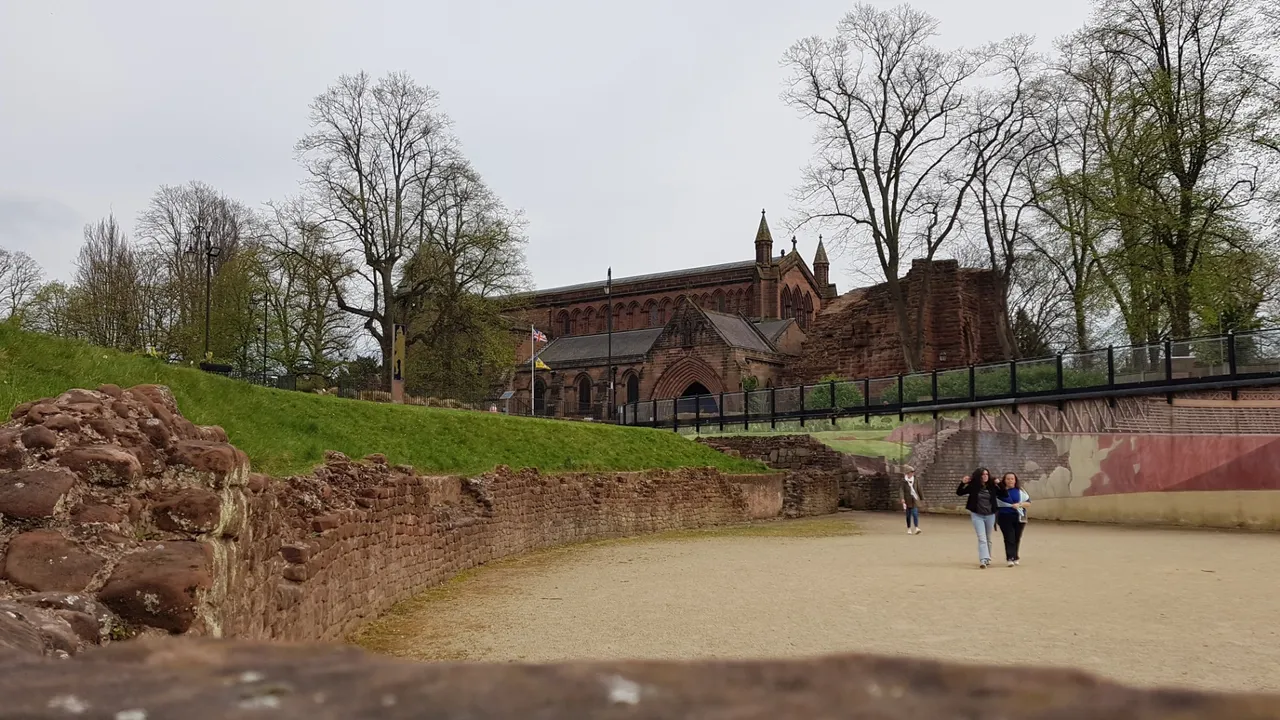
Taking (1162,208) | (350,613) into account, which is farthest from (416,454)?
(1162,208)

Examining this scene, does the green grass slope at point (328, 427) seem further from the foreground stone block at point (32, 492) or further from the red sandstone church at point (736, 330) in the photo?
the red sandstone church at point (736, 330)

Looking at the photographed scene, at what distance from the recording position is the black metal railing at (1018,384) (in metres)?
23.7

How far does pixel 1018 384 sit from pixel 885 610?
65.9 ft

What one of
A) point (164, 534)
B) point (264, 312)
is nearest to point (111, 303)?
point (264, 312)

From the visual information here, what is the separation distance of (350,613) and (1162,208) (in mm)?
27890

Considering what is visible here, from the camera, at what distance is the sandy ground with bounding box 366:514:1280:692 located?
8219 mm

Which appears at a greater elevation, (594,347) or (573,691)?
(594,347)

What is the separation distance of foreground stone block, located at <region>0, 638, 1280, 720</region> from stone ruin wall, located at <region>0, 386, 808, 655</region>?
5.51 ft

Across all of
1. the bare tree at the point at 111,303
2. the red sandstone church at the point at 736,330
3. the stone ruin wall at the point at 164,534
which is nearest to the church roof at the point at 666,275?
the red sandstone church at the point at 736,330

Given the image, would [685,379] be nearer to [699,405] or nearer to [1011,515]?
[699,405]

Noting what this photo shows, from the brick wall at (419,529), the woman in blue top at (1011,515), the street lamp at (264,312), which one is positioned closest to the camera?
the brick wall at (419,529)

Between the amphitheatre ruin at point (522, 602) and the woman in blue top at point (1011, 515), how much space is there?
1.84 ft

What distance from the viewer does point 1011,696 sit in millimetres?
982

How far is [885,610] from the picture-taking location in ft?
34.7
